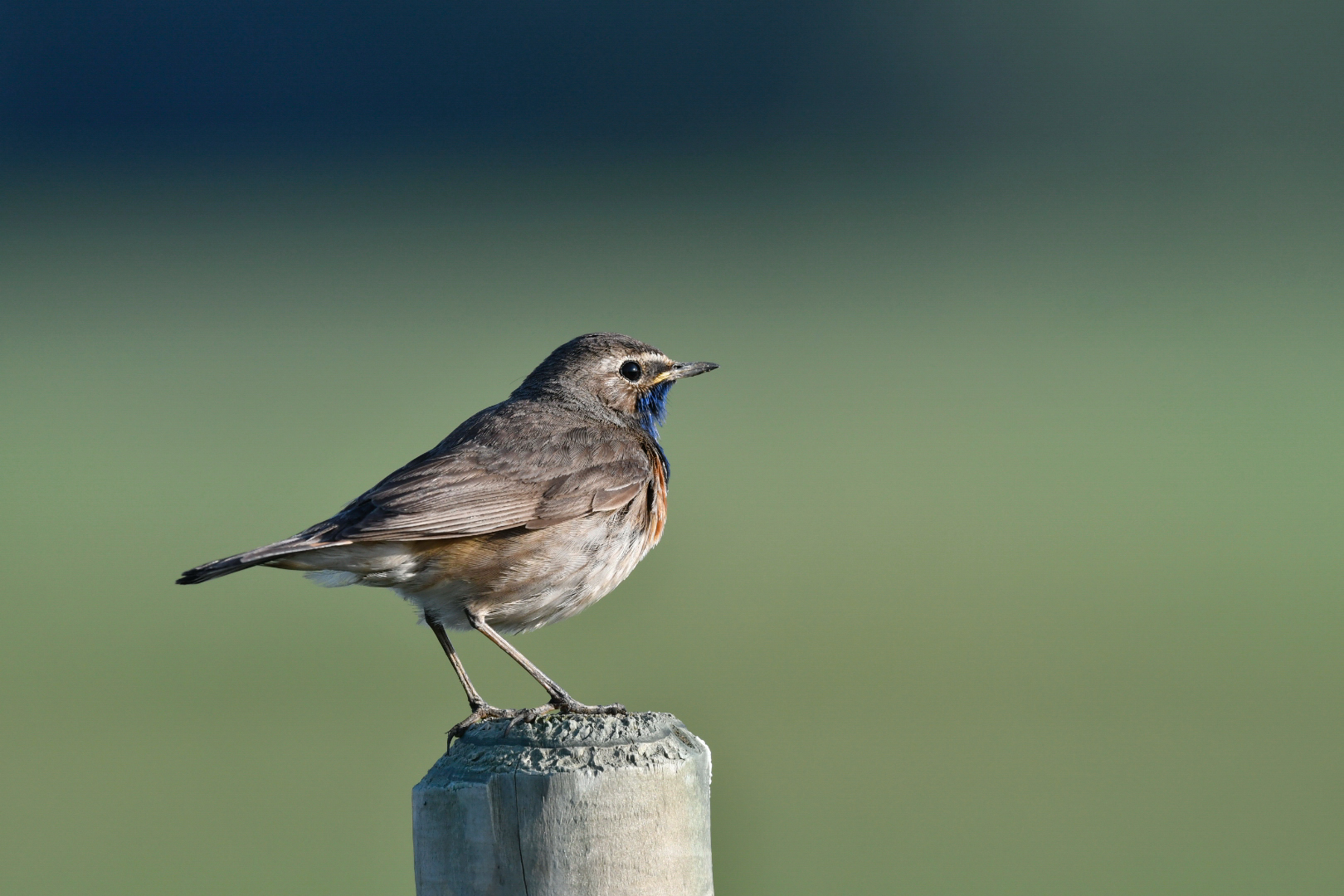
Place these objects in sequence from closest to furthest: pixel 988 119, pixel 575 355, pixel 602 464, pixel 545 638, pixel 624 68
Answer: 1. pixel 602 464
2. pixel 575 355
3. pixel 545 638
4. pixel 988 119
5. pixel 624 68

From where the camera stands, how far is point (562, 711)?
13.8 feet

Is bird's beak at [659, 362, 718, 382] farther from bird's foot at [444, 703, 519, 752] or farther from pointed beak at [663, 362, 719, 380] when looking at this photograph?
bird's foot at [444, 703, 519, 752]

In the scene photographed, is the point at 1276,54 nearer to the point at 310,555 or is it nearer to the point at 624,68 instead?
the point at 624,68

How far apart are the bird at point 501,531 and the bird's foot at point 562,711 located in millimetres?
23

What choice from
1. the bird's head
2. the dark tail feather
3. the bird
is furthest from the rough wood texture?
the bird's head

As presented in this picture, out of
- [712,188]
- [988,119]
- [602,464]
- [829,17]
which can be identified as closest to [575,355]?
[602,464]

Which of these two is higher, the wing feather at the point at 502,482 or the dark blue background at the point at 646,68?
the dark blue background at the point at 646,68

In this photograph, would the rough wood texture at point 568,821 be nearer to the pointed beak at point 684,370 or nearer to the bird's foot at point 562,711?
the bird's foot at point 562,711

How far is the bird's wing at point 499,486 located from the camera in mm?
4879

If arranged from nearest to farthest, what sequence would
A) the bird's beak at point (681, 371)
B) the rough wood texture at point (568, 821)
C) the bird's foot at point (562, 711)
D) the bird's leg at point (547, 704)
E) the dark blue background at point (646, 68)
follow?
1. the rough wood texture at point (568, 821)
2. the bird's foot at point (562, 711)
3. the bird's leg at point (547, 704)
4. the bird's beak at point (681, 371)
5. the dark blue background at point (646, 68)

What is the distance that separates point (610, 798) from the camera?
3.07 m

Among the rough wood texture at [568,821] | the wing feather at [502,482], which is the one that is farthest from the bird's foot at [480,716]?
the rough wood texture at [568,821]

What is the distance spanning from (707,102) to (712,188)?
416 cm

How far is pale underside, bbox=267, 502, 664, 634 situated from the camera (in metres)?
4.92
